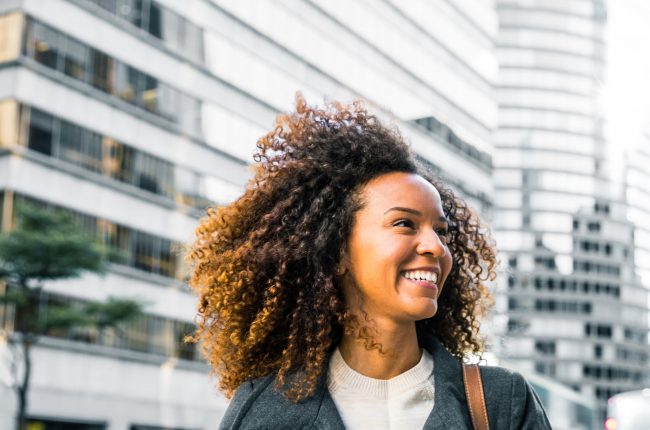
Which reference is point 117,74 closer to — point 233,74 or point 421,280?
point 233,74

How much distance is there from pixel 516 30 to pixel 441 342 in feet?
372

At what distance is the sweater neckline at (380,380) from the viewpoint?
122 inches

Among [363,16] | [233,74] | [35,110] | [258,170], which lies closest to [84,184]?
[35,110]

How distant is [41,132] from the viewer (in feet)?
102

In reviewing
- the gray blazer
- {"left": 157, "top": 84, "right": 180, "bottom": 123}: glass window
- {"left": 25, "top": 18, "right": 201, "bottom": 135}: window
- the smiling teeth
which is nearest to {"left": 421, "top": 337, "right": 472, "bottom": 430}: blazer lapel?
the gray blazer

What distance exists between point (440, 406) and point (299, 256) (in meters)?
0.69

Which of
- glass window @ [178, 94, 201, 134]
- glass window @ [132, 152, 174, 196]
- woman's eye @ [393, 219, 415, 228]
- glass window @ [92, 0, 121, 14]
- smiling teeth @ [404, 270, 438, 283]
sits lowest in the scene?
smiling teeth @ [404, 270, 438, 283]

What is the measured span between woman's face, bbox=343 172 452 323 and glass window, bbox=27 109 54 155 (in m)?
29.1

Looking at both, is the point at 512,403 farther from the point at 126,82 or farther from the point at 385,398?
the point at 126,82

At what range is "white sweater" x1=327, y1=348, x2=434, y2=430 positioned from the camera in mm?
3023

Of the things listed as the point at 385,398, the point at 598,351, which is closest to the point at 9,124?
the point at 385,398

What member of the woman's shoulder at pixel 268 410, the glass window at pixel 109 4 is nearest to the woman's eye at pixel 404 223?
the woman's shoulder at pixel 268 410

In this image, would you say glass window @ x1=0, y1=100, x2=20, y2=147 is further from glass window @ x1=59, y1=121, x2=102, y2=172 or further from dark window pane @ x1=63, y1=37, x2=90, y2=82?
dark window pane @ x1=63, y1=37, x2=90, y2=82

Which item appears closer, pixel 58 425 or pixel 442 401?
pixel 442 401
